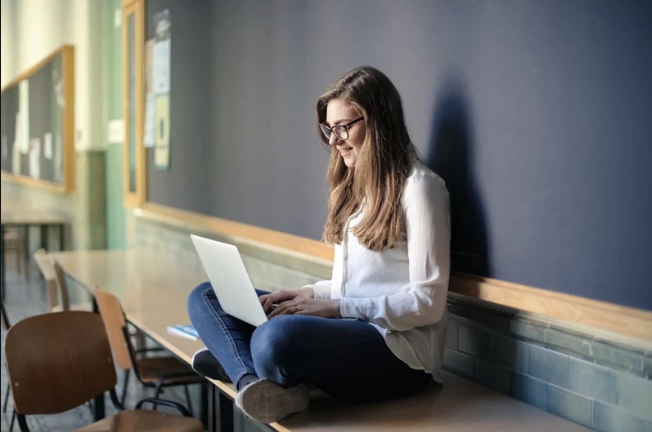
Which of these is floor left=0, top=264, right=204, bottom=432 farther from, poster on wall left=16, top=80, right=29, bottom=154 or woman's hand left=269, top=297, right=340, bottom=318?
woman's hand left=269, top=297, right=340, bottom=318

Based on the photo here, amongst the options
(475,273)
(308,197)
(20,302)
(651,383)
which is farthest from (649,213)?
(20,302)

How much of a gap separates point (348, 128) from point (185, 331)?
45.3 inches

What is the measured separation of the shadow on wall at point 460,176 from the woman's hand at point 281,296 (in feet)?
1.53

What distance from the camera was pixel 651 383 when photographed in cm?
171

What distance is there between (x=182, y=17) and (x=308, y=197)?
1832 mm

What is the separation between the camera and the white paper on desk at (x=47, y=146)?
4.91m

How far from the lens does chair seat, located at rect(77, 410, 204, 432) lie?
2.78 meters

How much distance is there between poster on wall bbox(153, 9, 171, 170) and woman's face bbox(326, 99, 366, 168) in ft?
8.43

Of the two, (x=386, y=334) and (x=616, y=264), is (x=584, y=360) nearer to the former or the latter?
(x=616, y=264)

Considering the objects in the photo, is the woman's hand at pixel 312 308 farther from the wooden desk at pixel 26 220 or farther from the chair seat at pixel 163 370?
the wooden desk at pixel 26 220

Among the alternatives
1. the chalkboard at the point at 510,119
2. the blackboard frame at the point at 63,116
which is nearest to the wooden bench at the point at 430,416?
the chalkboard at the point at 510,119

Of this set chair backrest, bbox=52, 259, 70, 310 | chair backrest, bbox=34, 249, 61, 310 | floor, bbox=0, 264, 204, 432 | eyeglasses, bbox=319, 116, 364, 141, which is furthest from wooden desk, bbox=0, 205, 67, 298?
eyeglasses, bbox=319, 116, 364, 141

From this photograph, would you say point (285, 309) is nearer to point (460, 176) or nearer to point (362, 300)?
point (362, 300)

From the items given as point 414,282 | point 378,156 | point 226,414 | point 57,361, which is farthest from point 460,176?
point 57,361
